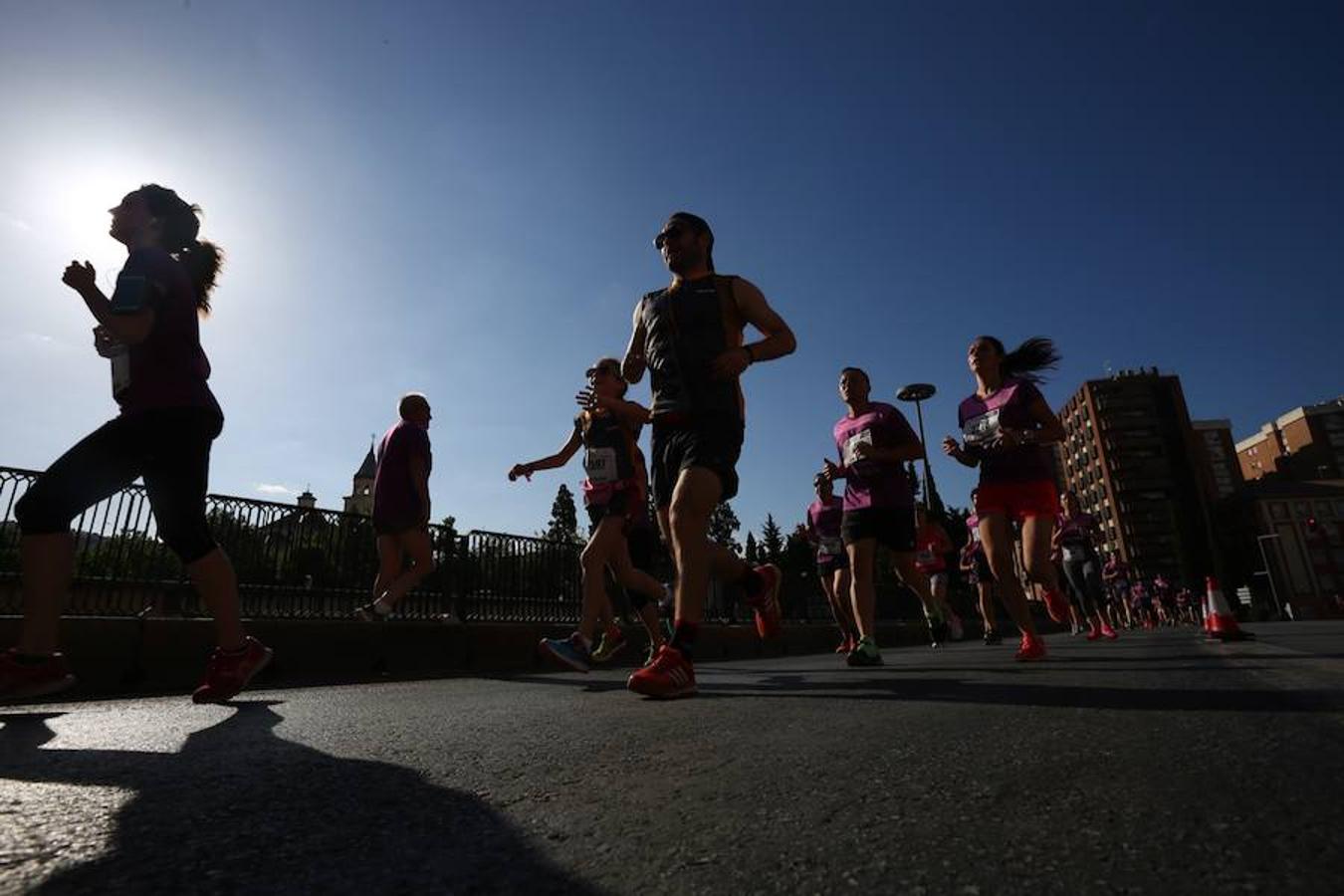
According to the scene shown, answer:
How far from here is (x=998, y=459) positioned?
5.14 meters

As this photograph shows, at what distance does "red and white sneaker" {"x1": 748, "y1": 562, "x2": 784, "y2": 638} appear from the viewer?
4.50 metres

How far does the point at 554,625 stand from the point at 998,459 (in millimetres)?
6637

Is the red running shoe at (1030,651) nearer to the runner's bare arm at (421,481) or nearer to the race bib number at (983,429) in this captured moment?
the race bib number at (983,429)

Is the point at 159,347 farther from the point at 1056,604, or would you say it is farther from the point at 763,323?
the point at 1056,604

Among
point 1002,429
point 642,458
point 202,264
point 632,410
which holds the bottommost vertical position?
point 632,410

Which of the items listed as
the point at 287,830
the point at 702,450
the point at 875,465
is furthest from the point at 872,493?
the point at 287,830

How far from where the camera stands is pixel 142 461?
10.7ft

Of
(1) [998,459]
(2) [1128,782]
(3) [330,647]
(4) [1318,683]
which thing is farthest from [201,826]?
(3) [330,647]

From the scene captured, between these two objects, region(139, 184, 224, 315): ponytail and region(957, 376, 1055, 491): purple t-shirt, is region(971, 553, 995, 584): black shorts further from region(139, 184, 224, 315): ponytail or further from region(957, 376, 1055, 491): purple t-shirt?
region(139, 184, 224, 315): ponytail

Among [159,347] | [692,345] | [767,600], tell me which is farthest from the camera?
[767,600]

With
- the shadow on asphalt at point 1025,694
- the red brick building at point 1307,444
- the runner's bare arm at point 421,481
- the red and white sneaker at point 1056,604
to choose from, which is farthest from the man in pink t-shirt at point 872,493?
the red brick building at point 1307,444

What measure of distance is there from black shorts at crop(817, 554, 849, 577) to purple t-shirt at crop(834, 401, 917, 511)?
327cm

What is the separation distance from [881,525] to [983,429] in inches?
40.5

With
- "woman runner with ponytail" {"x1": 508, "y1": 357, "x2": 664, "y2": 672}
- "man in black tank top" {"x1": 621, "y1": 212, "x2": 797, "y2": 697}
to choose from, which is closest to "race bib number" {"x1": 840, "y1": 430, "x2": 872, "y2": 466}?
"woman runner with ponytail" {"x1": 508, "y1": 357, "x2": 664, "y2": 672}
